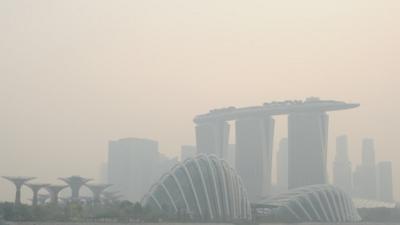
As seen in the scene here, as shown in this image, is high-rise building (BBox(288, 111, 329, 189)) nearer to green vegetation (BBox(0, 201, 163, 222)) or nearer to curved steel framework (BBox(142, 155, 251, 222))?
curved steel framework (BBox(142, 155, 251, 222))

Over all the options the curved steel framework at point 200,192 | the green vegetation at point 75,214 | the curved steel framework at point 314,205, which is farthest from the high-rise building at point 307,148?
the green vegetation at point 75,214

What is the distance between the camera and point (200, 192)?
4178 inches

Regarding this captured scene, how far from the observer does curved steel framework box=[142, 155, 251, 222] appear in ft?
343

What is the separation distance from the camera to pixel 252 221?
10381cm

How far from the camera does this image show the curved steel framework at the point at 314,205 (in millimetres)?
118938

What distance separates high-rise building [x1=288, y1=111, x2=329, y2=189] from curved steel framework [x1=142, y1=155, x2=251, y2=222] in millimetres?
81830

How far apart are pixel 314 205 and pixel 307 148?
227ft

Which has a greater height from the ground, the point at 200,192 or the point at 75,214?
the point at 200,192

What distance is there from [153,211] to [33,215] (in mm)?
17864

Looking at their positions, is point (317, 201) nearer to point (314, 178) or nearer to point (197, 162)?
point (197, 162)

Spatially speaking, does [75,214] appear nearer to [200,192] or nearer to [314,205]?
[200,192]

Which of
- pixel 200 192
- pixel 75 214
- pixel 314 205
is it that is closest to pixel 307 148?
pixel 314 205

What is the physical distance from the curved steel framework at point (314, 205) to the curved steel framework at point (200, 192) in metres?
10.7

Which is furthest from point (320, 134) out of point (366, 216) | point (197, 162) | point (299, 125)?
point (197, 162)
